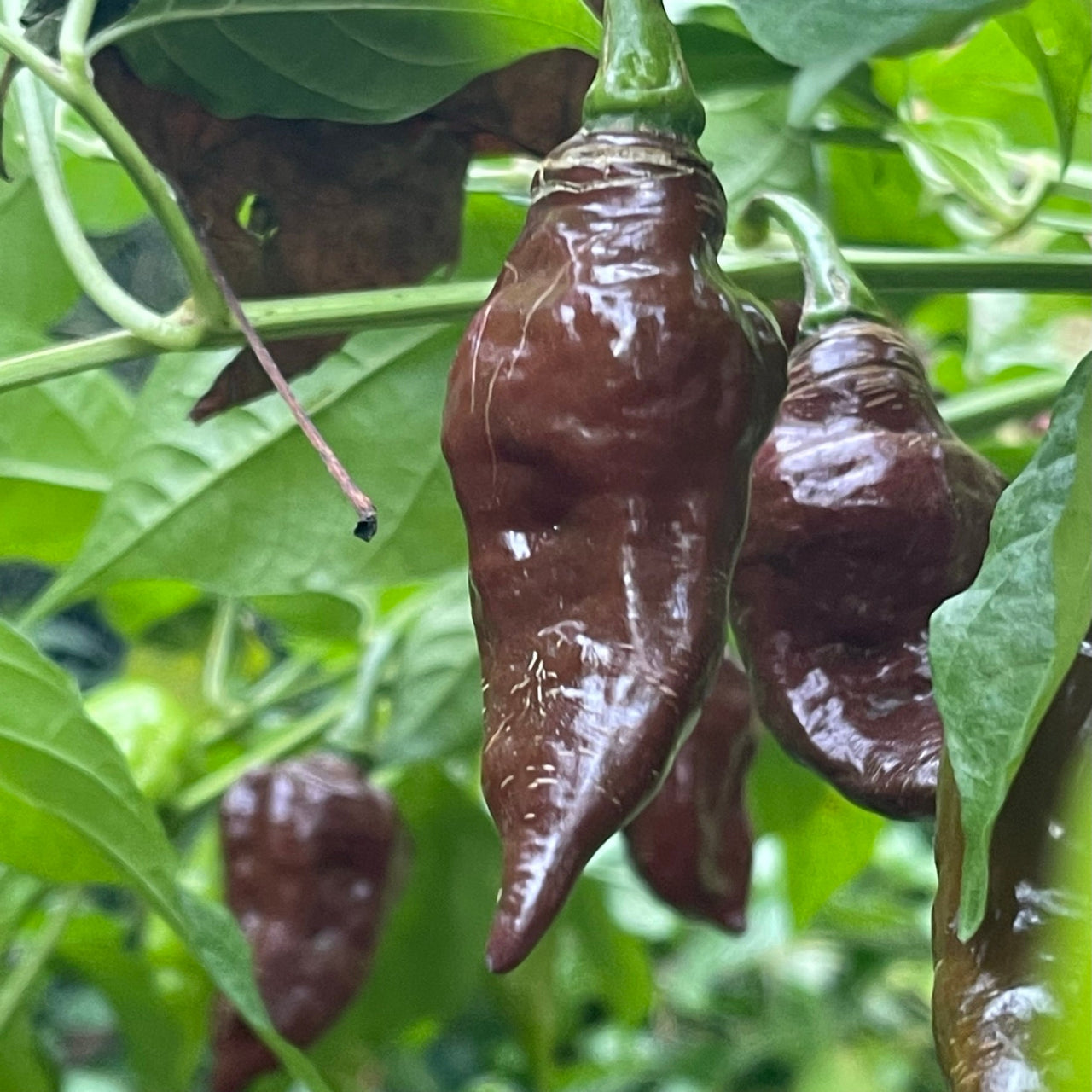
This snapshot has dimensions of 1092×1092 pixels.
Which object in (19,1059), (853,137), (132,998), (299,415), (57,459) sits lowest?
(132,998)

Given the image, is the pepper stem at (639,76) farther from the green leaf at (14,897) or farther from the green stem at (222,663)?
the green stem at (222,663)

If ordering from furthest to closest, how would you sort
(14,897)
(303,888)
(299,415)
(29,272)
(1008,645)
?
(303,888)
(14,897)
(29,272)
(299,415)
(1008,645)

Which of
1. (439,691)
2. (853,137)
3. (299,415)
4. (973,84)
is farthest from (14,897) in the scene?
(973,84)

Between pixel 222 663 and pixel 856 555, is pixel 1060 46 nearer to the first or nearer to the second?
pixel 856 555

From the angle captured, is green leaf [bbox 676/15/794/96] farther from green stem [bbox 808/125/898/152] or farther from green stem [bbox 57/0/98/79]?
green stem [bbox 57/0/98/79]

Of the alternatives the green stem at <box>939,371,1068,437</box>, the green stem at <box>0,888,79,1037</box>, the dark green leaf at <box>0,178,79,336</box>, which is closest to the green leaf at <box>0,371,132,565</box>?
the dark green leaf at <box>0,178,79,336</box>
